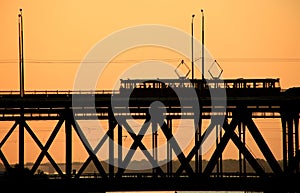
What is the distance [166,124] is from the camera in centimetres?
10975

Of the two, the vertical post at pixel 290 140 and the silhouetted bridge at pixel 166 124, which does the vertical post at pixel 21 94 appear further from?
the vertical post at pixel 290 140

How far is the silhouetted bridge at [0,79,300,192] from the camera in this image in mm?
103250

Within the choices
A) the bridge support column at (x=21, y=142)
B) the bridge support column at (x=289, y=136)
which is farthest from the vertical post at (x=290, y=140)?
the bridge support column at (x=21, y=142)

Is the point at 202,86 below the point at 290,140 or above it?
above

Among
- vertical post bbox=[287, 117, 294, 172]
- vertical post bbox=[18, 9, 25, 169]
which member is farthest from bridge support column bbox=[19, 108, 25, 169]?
vertical post bbox=[287, 117, 294, 172]

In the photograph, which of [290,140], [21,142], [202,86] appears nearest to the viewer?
[21,142]

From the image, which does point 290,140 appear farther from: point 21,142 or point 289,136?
point 21,142

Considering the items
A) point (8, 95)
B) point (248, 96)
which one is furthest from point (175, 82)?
point (8, 95)

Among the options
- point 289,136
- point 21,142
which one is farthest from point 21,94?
point 289,136

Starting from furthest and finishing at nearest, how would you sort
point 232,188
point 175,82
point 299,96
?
1. point 175,82
2. point 299,96
3. point 232,188

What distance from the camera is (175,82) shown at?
118 meters

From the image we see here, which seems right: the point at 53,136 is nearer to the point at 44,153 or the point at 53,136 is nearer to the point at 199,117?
the point at 44,153

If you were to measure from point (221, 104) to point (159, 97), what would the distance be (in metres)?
5.88

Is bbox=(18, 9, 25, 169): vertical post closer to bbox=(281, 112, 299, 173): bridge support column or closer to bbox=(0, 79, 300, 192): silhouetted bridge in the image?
bbox=(0, 79, 300, 192): silhouetted bridge
